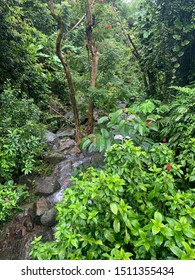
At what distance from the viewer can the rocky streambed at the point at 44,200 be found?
2.76 meters

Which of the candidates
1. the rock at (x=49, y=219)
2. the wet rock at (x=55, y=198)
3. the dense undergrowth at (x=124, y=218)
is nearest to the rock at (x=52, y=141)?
the wet rock at (x=55, y=198)

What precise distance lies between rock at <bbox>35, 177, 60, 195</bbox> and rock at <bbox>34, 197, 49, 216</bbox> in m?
0.20

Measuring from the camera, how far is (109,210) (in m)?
1.32

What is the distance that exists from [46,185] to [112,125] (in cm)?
193

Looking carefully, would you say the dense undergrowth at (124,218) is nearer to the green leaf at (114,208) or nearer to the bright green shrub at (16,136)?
the green leaf at (114,208)

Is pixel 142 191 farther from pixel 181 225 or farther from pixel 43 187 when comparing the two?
pixel 43 187

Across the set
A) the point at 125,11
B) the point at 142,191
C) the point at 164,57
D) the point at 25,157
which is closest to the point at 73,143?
the point at 25,157

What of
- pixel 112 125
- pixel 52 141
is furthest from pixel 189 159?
pixel 52 141

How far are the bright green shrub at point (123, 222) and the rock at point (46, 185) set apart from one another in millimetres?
2120

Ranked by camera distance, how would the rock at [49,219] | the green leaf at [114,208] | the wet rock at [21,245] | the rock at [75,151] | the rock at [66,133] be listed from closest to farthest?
1. the green leaf at [114,208]
2. the wet rock at [21,245]
3. the rock at [49,219]
4. the rock at [75,151]
5. the rock at [66,133]

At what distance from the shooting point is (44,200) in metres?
3.31

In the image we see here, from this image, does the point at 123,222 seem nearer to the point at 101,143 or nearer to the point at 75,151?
the point at 101,143

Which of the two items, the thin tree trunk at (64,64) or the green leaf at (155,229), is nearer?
the green leaf at (155,229)
